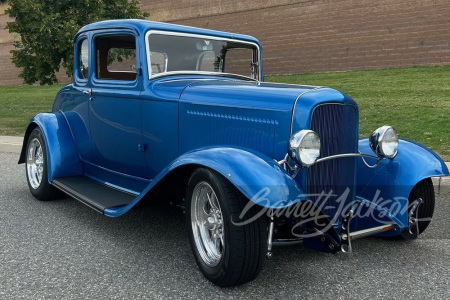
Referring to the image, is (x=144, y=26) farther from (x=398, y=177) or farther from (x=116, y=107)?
(x=398, y=177)

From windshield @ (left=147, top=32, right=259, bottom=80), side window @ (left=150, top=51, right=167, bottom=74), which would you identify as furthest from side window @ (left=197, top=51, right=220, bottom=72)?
side window @ (left=150, top=51, right=167, bottom=74)

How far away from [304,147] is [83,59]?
9.17ft

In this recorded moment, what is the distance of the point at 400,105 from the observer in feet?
31.8

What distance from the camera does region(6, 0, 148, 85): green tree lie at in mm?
10061

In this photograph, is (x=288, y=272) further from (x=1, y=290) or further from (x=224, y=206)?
(x=1, y=290)

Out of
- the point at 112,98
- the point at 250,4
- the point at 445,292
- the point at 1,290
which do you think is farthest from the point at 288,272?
the point at 250,4

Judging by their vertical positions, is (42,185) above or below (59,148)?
below

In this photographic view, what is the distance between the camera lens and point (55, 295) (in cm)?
268

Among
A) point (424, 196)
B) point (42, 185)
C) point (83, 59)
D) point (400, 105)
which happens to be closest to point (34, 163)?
point (42, 185)

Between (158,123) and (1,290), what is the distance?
158 centimetres

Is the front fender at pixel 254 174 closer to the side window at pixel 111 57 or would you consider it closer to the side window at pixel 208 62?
the side window at pixel 208 62

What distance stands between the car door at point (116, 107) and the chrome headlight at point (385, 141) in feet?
5.98

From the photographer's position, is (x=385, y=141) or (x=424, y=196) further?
(x=424, y=196)

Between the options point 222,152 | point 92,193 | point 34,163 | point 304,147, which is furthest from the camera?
point 34,163
